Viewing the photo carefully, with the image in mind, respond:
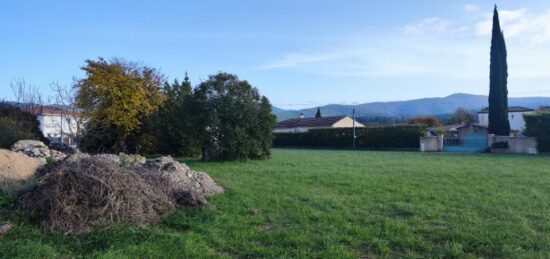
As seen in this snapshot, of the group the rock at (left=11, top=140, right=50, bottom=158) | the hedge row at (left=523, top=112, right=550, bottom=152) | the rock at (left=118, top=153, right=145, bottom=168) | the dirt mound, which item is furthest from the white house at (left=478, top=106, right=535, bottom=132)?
the dirt mound

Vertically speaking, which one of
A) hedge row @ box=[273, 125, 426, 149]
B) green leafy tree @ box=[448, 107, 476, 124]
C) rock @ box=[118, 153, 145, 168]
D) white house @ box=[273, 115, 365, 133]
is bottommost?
rock @ box=[118, 153, 145, 168]

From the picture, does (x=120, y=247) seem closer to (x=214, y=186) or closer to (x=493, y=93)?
(x=214, y=186)

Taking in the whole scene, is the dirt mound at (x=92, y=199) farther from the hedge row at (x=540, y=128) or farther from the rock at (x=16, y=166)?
the hedge row at (x=540, y=128)

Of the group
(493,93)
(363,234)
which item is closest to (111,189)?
(363,234)

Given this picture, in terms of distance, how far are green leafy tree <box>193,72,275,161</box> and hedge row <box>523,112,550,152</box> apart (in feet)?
59.6

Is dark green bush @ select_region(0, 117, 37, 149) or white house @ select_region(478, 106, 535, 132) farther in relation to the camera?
white house @ select_region(478, 106, 535, 132)

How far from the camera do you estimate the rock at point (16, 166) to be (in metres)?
8.74

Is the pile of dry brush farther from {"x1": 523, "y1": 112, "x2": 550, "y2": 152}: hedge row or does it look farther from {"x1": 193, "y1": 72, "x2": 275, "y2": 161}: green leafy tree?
{"x1": 523, "y1": 112, "x2": 550, "y2": 152}: hedge row

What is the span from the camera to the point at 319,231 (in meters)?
5.72

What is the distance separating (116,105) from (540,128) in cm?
2480

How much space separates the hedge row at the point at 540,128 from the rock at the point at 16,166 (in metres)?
27.1

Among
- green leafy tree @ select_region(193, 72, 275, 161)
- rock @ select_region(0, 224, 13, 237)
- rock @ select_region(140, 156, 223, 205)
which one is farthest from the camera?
green leafy tree @ select_region(193, 72, 275, 161)

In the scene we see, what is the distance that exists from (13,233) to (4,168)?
166 inches

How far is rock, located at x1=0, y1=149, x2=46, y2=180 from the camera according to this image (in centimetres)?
874
